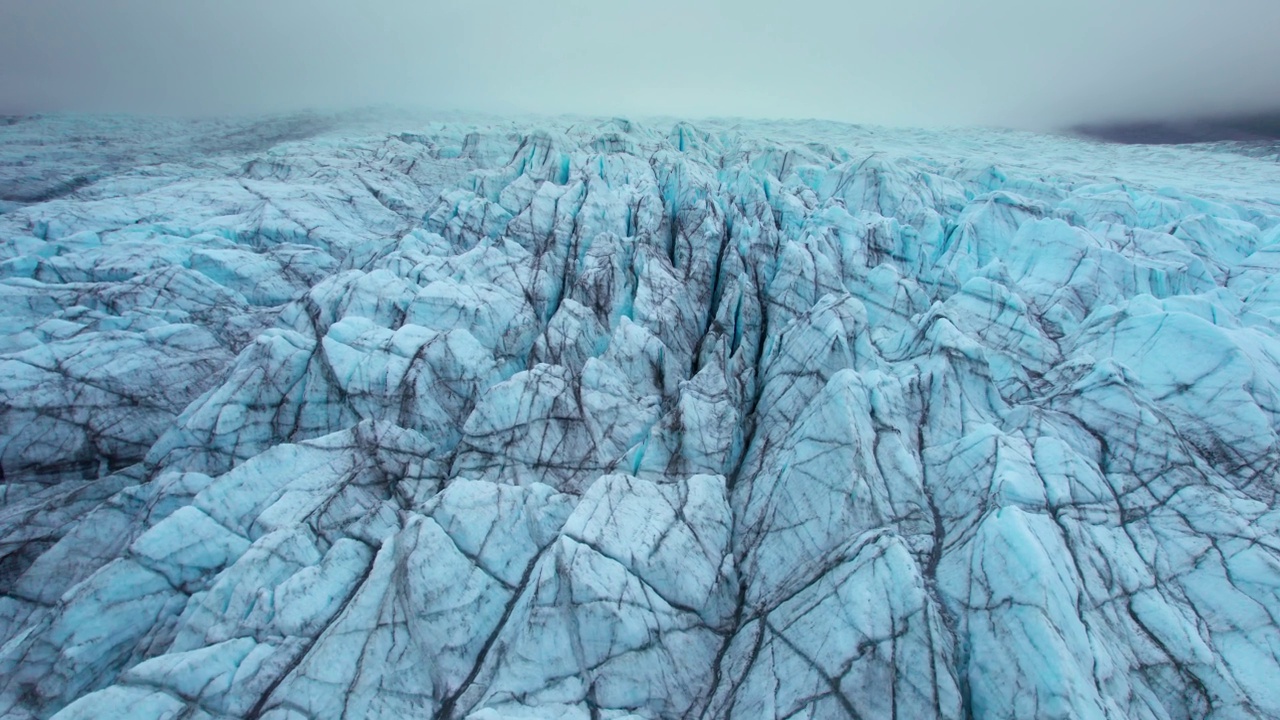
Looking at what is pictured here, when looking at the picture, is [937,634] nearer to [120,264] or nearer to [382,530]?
[382,530]

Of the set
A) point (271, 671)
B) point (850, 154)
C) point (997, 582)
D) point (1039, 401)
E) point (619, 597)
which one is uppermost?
point (850, 154)

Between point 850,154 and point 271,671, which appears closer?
point 271,671

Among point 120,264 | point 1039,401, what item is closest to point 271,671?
point 1039,401

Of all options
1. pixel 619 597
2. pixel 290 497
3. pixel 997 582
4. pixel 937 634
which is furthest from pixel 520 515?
pixel 997 582

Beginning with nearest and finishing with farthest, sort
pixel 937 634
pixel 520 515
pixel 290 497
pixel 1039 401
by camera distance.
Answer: pixel 937 634 < pixel 520 515 < pixel 290 497 < pixel 1039 401

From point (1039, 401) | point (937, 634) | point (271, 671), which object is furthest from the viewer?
point (1039, 401)

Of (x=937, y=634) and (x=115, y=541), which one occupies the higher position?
(x=937, y=634)
